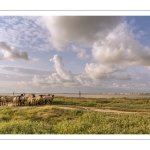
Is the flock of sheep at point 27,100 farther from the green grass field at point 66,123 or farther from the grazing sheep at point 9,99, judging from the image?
the green grass field at point 66,123

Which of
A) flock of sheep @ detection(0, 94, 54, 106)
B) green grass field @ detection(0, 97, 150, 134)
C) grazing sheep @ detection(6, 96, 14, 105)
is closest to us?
green grass field @ detection(0, 97, 150, 134)

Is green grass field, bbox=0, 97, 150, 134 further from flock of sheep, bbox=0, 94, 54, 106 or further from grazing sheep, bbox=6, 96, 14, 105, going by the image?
flock of sheep, bbox=0, 94, 54, 106

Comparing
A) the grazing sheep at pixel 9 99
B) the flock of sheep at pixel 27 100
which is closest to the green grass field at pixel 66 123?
the grazing sheep at pixel 9 99

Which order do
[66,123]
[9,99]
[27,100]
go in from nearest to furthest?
[66,123], [9,99], [27,100]

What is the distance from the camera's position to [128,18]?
8.73 m

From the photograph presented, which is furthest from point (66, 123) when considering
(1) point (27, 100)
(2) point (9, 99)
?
(1) point (27, 100)

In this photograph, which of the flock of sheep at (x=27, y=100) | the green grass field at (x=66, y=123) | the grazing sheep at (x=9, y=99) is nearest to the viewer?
the green grass field at (x=66, y=123)

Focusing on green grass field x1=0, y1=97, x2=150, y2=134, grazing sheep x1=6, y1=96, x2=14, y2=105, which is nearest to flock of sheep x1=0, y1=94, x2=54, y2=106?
grazing sheep x1=6, y1=96, x2=14, y2=105

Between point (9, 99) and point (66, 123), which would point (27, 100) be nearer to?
point (9, 99)

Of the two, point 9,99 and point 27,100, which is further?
point 27,100

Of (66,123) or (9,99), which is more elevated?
(9,99)

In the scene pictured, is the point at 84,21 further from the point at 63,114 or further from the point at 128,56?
the point at 63,114
